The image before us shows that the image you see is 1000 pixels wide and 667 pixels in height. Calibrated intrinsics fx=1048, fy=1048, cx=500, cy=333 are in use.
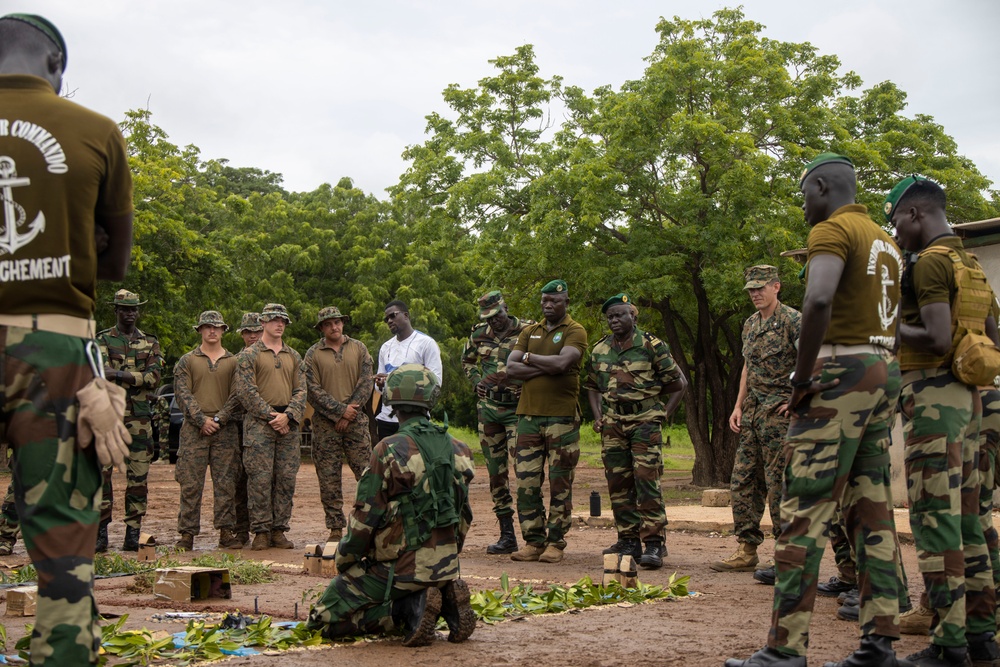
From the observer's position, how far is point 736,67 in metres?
18.9

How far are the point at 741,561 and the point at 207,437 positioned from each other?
5.79m

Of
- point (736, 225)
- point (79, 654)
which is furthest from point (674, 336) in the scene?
point (79, 654)

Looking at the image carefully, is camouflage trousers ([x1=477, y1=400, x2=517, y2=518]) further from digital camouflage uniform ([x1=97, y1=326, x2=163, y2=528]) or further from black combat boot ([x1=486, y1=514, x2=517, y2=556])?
digital camouflage uniform ([x1=97, y1=326, x2=163, y2=528])

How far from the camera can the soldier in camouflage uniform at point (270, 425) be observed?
1113cm

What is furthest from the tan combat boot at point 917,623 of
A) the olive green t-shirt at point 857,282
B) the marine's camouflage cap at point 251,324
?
the marine's camouflage cap at point 251,324

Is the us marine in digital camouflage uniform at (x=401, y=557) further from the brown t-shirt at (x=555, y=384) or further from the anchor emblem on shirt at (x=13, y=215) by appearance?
the brown t-shirt at (x=555, y=384)

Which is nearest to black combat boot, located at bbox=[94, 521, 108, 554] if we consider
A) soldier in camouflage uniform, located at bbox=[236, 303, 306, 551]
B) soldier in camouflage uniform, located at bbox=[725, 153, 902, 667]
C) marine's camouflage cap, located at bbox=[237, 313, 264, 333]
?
soldier in camouflage uniform, located at bbox=[236, 303, 306, 551]

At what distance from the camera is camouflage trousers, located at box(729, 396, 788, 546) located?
8.80m

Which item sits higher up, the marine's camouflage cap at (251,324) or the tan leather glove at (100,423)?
the marine's camouflage cap at (251,324)

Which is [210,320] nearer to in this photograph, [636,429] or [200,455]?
[200,455]

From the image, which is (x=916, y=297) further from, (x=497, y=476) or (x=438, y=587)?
(x=497, y=476)

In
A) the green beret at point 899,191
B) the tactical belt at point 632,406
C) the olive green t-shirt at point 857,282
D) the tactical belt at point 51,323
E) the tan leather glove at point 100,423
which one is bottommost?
the tan leather glove at point 100,423

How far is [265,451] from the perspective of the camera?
441 inches

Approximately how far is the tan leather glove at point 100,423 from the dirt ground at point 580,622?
2.40m
